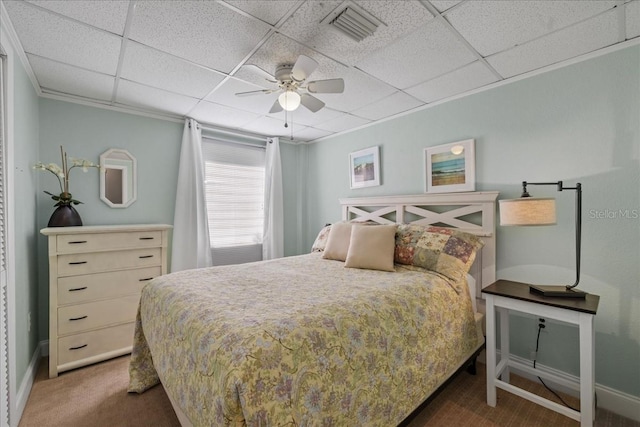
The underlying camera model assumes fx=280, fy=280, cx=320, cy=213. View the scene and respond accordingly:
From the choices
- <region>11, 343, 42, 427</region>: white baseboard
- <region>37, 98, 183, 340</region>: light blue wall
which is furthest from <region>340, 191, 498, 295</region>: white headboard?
<region>11, 343, 42, 427</region>: white baseboard

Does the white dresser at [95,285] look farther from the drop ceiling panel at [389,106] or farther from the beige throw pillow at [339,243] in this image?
the drop ceiling panel at [389,106]

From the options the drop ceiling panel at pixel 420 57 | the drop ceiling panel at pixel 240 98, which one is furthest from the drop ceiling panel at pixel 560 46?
the drop ceiling panel at pixel 240 98

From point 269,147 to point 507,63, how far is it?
2.97 metres

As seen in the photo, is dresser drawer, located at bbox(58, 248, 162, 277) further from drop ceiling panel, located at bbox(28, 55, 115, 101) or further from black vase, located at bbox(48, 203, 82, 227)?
drop ceiling panel, located at bbox(28, 55, 115, 101)

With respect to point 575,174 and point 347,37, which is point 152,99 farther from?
point 575,174

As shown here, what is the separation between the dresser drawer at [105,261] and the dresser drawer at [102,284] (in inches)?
1.8

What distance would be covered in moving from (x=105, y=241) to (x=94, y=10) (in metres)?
1.77

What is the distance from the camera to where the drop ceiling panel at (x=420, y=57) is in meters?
1.79

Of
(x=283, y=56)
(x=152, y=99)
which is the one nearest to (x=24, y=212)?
(x=152, y=99)

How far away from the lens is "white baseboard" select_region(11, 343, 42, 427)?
177cm

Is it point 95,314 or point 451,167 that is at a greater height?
point 451,167

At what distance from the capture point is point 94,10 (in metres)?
1.56

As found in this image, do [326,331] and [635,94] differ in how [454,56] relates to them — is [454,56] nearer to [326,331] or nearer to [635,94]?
[635,94]

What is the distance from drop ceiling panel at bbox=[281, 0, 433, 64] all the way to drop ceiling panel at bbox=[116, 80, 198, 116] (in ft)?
5.18
